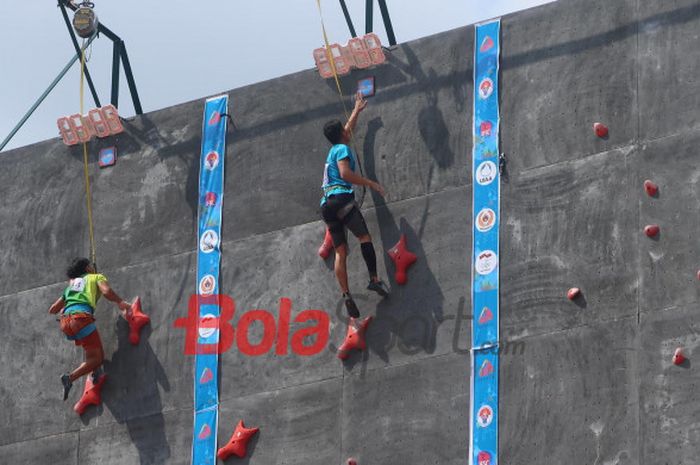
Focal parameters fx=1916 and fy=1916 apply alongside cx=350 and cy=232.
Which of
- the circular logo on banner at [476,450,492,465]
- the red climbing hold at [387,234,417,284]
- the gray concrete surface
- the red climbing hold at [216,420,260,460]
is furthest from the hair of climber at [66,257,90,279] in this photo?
the circular logo on banner at [476,450,492,465]

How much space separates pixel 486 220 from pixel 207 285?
2843mm

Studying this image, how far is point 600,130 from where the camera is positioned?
52.7 ft

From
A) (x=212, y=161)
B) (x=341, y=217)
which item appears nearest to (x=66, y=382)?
(x=212, y=161)

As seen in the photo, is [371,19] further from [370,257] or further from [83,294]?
[83,294]

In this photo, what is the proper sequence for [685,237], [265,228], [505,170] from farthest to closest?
[265,228] → [505,170] → [685,237]

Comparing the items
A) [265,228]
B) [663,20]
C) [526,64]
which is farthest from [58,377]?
[663,20]

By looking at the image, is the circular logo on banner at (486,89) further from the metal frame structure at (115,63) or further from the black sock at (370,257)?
the metal frame structure at (115,63)

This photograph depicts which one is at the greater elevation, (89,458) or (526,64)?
(526,64)

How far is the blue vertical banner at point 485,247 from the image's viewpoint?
15.6 m

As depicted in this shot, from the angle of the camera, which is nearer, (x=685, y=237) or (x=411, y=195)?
(x=685, y=237)

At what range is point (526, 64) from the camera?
55.2 ft

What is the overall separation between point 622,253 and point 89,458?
17.4 ft

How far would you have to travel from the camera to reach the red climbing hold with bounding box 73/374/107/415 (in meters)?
17.6

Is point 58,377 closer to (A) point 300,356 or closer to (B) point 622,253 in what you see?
(A) point 300,356
